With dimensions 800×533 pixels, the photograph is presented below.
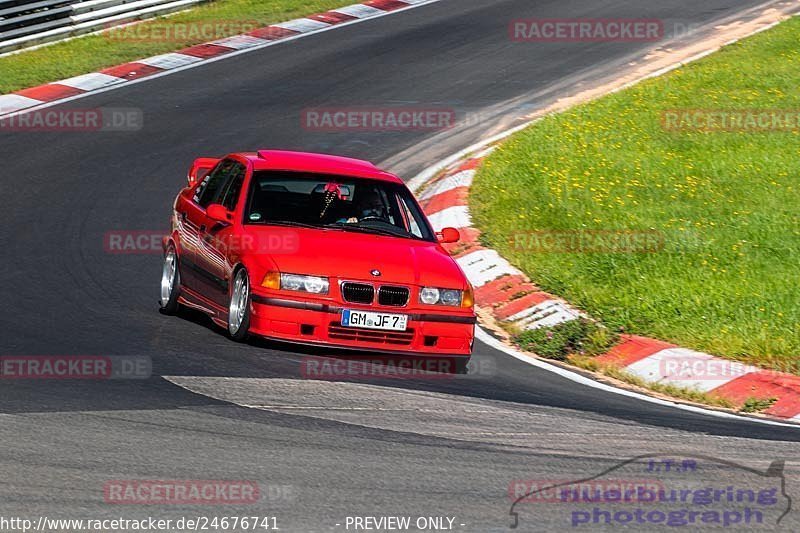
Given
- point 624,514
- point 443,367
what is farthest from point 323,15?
point 624,514

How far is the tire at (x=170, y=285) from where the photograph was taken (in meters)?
10.9

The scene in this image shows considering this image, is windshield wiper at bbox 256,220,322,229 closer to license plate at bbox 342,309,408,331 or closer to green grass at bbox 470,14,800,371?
license plate at bbox 342,309,408,331

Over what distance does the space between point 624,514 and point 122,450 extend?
2.54 metres

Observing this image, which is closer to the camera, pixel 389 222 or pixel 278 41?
pixel 389 222

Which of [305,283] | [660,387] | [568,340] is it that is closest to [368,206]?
[305,283]

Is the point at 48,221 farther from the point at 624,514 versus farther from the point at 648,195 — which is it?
the point at 624,514

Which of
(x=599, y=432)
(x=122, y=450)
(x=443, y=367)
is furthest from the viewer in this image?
(x=443, y=367)

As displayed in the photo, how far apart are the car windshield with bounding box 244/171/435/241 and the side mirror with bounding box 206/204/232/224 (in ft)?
0.51

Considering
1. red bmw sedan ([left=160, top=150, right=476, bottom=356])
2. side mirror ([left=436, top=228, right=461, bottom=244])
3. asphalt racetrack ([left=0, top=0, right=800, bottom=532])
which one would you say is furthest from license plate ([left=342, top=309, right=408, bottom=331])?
side mirror ([left=436, top=228, right=461, bottom=244])

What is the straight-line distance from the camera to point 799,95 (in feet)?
59.7

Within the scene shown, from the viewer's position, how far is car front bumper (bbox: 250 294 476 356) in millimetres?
9523

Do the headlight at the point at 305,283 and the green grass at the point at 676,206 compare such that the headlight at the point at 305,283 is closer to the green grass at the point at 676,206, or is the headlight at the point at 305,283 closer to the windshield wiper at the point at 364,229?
the windshield wiper at the point at 364,229

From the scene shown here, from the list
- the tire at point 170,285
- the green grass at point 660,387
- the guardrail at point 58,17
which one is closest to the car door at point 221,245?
the tire at point 170,285

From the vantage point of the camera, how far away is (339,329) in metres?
9.57
